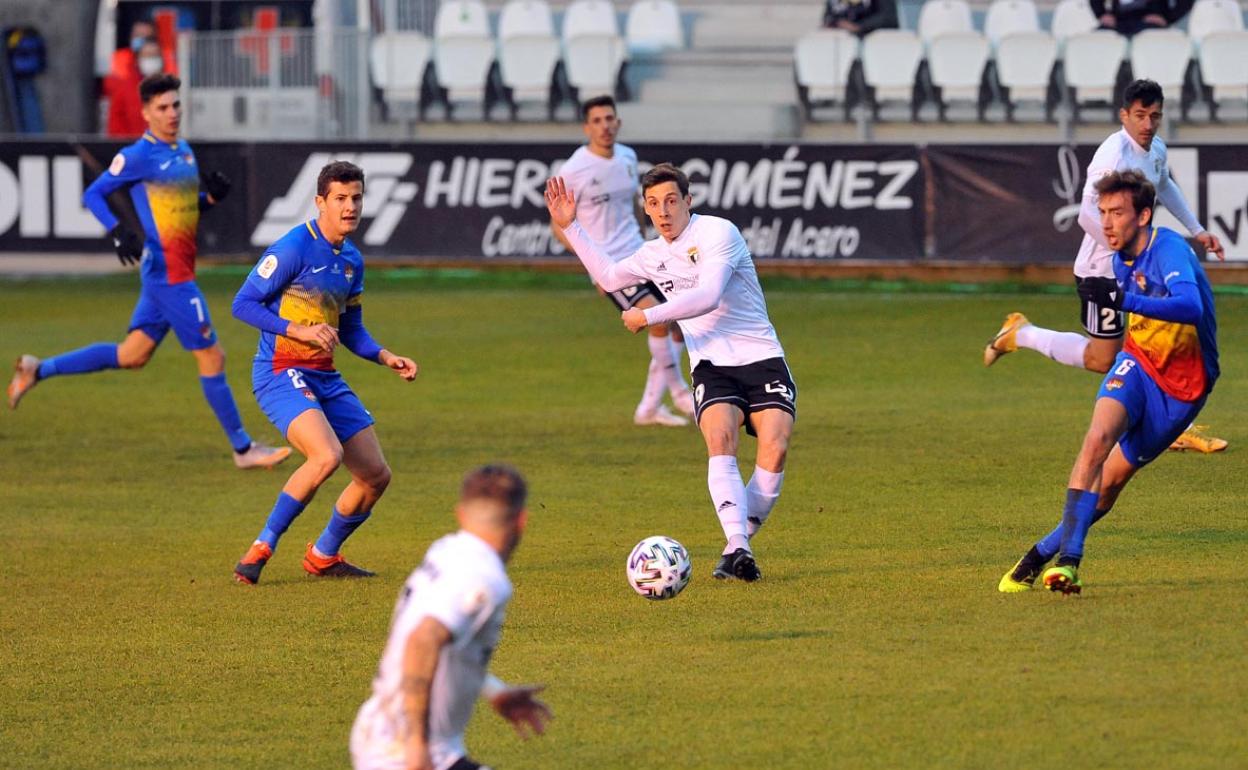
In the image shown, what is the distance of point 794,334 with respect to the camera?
1872 centimetres

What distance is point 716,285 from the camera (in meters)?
8.73

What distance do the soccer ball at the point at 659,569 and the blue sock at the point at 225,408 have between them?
544 cm

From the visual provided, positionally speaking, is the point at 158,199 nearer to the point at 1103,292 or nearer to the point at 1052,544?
the point at 1052,544

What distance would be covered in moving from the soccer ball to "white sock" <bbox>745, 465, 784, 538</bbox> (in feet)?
2.65

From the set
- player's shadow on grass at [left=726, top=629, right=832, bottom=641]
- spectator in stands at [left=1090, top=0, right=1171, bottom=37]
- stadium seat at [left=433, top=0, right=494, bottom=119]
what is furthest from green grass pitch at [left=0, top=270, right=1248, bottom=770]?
stadium seat at [left=433, top=0, right=494, bottom=119]

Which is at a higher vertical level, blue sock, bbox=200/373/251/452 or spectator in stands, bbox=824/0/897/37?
spectator in stands, bbox=824/0/897/37

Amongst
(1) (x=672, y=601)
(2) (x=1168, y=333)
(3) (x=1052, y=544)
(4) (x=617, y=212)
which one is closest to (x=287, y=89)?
(4) (x=617, y=212)

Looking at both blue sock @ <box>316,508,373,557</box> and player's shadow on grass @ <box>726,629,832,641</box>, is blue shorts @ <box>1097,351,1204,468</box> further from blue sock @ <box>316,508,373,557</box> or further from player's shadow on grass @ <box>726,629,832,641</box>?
blue sock @ <box>316,508,373,557</box>

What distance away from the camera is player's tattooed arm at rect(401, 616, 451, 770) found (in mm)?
4535

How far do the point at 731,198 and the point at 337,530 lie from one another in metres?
13.3

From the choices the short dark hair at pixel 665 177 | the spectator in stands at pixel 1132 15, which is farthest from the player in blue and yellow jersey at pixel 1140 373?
the spectator in stands at pixel 1132 15

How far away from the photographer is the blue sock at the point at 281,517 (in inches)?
361

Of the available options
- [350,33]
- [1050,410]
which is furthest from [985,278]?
[350,33]

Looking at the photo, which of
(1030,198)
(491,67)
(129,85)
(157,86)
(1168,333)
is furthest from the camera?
(129,85)
